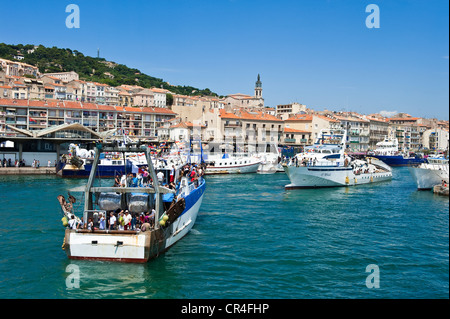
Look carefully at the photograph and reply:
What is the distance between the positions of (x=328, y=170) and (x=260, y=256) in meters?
25.1

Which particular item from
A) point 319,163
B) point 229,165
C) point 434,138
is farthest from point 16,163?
point 434,138

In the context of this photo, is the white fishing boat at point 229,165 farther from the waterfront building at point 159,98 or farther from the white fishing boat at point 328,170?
the waterfront building at point 159,98

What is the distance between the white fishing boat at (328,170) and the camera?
39.2m

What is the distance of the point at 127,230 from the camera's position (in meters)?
15.0

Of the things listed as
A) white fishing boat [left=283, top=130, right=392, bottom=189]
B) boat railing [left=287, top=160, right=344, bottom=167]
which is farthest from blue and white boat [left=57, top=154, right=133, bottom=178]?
white fishing boat [left=283, top=130, right=392, bottom=189]

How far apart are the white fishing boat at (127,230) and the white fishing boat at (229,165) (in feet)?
117

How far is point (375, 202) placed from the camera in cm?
3212

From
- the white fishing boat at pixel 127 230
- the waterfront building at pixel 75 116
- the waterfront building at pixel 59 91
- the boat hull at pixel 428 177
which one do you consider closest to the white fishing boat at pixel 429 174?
the boat hull at pixel 428 177

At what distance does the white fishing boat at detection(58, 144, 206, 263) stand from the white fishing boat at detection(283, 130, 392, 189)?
900 inches

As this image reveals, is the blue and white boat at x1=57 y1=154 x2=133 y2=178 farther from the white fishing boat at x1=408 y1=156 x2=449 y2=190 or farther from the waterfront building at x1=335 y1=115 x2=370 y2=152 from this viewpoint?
the waterfront building at x1=335 y1=115 x2=370 y2=152

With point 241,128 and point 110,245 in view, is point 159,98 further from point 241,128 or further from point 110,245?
point 110,245

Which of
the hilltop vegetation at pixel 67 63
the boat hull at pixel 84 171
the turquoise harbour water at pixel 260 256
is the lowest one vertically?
the turquoise harbour water at pixel 260 256
